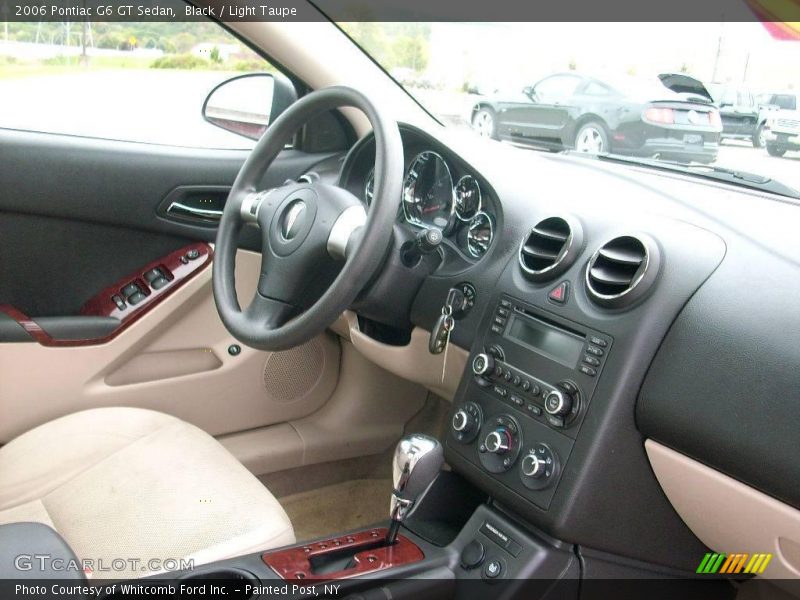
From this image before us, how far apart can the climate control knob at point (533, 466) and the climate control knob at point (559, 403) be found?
83mm

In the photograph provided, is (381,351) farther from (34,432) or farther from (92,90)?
(92,90)

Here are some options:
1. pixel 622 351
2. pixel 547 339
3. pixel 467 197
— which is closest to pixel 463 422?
pixel 547 339

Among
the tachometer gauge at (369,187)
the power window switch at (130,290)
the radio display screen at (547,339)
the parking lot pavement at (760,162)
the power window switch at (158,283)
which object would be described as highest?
the parking lot pavement at (760,162)

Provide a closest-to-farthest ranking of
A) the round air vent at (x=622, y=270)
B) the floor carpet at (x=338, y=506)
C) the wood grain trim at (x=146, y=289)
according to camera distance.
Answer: the round air vent at (x=622, y=270)
the wood grain trim at (x=146, y=289)
the floor carpet at (x=338, y=506)

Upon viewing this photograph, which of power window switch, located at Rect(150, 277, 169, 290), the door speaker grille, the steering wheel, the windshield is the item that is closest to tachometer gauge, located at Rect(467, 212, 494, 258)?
the steering wheel

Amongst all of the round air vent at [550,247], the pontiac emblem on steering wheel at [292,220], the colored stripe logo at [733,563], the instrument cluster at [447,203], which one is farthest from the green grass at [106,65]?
the colored stripe logo at [733,563]

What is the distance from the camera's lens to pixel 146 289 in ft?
7.07

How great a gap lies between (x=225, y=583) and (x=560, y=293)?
2.41 feet

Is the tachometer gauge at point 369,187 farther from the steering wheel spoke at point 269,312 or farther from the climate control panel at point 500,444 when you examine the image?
the climate control panel at point 500,444

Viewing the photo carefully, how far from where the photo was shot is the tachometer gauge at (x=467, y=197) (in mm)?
1758

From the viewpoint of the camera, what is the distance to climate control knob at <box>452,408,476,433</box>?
1563mm

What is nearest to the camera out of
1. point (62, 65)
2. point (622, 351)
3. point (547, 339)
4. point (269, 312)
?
point (622, 351)

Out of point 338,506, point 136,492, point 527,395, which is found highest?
point 527,395

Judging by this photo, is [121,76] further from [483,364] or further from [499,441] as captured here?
[499,441]
